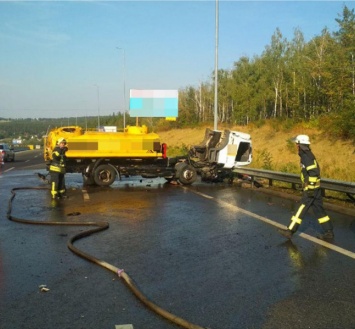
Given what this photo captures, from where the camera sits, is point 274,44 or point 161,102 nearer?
point 161,102

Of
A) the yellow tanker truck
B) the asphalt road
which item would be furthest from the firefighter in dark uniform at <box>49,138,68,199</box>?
the yellow tanker truck

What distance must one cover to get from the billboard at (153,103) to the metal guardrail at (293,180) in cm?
2208

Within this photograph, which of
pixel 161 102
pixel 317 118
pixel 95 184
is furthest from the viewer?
pixel 161 102

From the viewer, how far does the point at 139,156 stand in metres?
17.0

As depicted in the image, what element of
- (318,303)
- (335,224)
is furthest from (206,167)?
(318,303)

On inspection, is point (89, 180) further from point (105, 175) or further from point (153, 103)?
point (153, 103)

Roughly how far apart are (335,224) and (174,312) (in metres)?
5.71

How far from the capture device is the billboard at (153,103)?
128 ft

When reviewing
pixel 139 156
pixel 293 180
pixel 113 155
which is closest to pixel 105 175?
pixel 113 155

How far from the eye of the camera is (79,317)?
169 inches

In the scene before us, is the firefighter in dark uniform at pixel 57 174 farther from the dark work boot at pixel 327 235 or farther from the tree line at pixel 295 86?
the tree line at pixel 295 86

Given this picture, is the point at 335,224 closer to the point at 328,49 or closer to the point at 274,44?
the point at 328,49

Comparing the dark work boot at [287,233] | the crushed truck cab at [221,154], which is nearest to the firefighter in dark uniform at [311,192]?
the dark work boot at [287,233]

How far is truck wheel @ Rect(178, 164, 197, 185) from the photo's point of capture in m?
17.4
